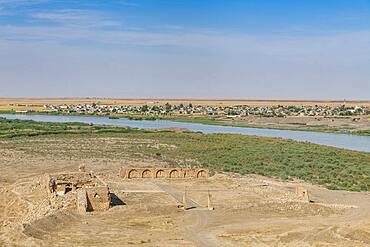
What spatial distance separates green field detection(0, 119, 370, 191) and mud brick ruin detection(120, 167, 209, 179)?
17.1ft

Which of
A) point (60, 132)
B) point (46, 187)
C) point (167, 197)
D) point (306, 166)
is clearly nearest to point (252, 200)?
point (167, 197)

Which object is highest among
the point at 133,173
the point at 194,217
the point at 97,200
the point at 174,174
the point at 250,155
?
the point at 97,200

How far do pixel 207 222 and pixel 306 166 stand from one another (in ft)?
72.0

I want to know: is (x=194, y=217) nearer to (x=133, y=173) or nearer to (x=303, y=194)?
(x=303, y=194)

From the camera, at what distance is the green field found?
1585 inches

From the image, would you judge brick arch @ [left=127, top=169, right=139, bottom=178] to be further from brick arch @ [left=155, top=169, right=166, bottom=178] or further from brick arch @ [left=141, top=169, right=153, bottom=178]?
brick arch @ [left=155, top=169, right=166, bottom=178]

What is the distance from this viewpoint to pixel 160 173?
117 ft

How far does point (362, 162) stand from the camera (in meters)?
46.2

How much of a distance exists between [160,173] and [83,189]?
34.8ft

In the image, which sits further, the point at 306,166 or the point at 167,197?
the point at 306,166

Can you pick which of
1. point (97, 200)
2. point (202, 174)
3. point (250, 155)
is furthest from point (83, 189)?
point (250, 155)

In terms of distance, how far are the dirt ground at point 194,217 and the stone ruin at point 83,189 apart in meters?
0.45

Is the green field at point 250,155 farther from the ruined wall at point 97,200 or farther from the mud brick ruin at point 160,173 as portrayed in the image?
the ruined wall at point 97,200

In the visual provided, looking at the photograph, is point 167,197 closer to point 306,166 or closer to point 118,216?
point 118,216
